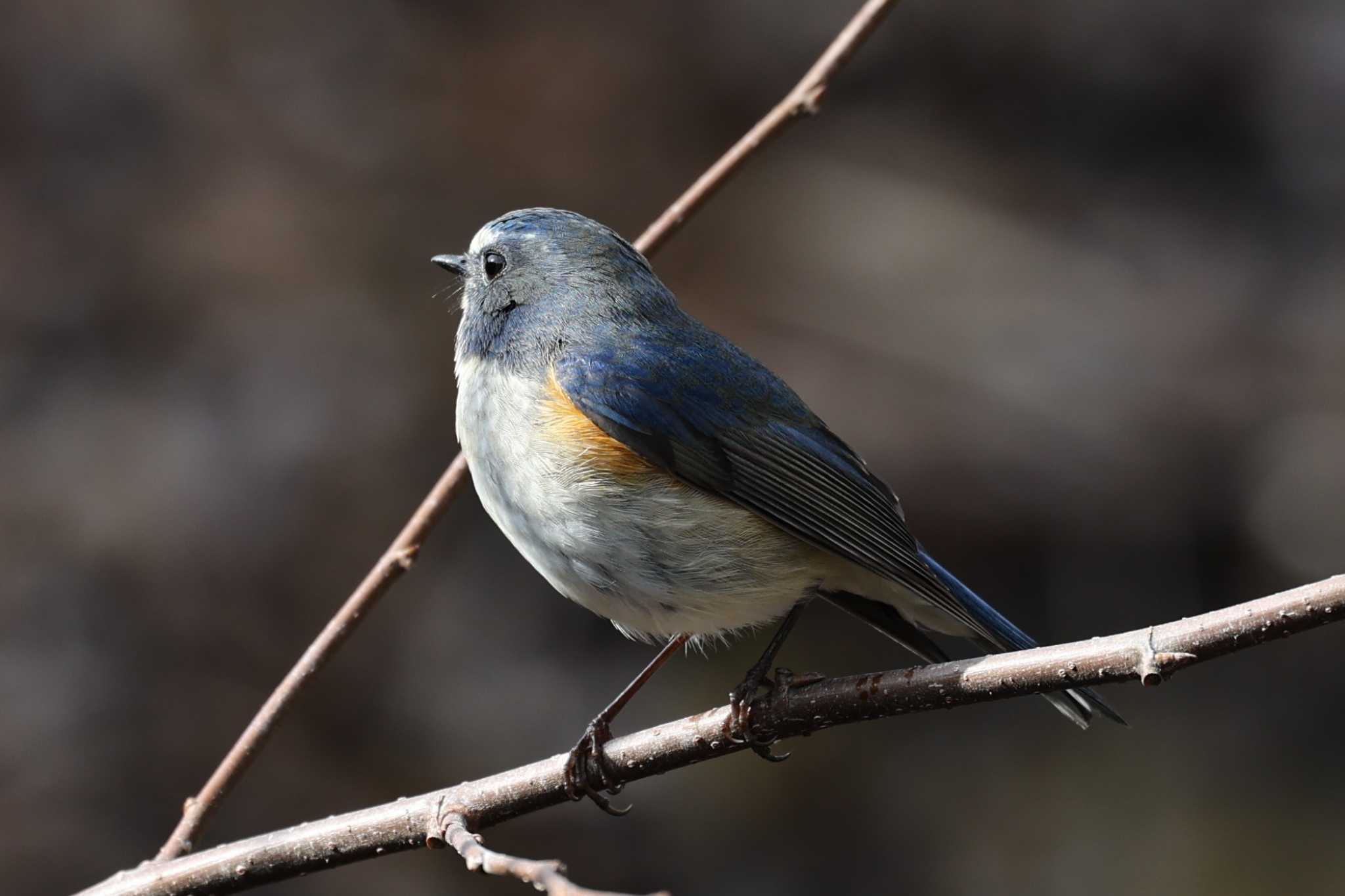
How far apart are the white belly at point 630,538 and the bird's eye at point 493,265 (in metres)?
0.49

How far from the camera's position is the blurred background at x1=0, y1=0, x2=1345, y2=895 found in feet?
19.3

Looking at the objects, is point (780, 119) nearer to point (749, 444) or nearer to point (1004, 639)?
point (749, 444)

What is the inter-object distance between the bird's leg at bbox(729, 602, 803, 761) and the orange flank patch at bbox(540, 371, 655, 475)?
46cm

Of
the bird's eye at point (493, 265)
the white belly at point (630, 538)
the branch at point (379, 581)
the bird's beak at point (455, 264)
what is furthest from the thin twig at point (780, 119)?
the bird's beak at point (455, 264)

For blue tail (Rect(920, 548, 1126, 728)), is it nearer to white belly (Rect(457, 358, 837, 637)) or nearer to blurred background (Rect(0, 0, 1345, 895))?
white belly (Rect(457, 358, 837, 637))

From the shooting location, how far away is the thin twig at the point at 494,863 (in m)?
1.54

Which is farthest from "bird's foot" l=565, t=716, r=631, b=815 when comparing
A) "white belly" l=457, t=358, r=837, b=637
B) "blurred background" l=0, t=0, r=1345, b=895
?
"blurred background" l=0, t=0, r=1345, b=895

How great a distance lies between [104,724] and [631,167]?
11.4 feet

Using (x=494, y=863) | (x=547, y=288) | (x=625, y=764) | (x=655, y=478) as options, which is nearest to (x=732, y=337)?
(x=547, y=288)

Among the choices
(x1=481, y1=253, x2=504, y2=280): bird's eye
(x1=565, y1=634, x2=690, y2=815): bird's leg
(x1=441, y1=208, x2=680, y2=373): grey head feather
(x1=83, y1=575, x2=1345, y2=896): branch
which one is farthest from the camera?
(x1=481, y1=253, x2=504, y2=280): bird's eye

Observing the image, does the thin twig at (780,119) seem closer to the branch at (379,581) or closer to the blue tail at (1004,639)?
the branch at (379,581)

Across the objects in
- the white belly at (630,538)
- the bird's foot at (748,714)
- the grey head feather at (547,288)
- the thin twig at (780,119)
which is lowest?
the bird's foot at (748,714)

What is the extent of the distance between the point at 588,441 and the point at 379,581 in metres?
0.51

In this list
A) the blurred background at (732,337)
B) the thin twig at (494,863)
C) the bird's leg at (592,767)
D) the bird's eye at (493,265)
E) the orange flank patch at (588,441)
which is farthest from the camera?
the blurred background at (732,337)
